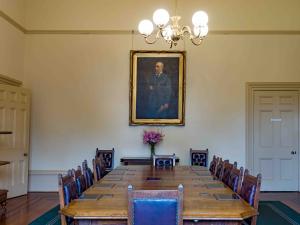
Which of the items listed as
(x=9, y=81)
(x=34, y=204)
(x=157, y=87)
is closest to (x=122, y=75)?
(x=157, y=87)

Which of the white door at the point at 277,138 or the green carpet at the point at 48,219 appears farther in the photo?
the white door at the point at 277,138

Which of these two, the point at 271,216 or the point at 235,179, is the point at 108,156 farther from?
the point at 235,179

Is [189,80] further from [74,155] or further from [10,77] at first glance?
[10,77]

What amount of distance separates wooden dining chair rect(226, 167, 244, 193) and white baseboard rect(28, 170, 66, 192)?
14.7 ft

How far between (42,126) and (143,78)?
7.73 ft

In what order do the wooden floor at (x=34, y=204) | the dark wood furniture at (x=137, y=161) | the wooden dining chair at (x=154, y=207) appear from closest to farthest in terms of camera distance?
1. the wooden dining chair at (x=154, y=207)
2. the wooden floor at (x=34, y=204)
3. the dark wood furniture at (x=137, y=161)

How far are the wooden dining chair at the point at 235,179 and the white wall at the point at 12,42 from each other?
4.66 metres

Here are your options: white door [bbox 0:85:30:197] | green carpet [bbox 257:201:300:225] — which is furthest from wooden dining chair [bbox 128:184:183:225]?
white door [bbox 0:85:30:197]

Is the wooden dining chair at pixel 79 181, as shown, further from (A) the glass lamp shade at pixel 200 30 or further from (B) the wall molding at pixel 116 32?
(B) the wall molding at pixel 116 32

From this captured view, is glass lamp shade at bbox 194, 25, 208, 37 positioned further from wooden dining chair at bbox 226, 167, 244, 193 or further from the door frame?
the door frame

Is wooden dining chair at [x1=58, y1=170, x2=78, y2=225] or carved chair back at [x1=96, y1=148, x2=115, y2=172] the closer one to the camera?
wooden dining chair at [x1=58, y1=170, x2=78, y2=225]

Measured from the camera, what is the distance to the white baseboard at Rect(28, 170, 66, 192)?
7.40 m

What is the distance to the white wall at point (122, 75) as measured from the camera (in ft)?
24.4

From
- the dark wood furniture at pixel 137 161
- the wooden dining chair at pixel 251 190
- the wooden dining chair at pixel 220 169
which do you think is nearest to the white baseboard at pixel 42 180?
the dark wood furniture at pixel 137 161
